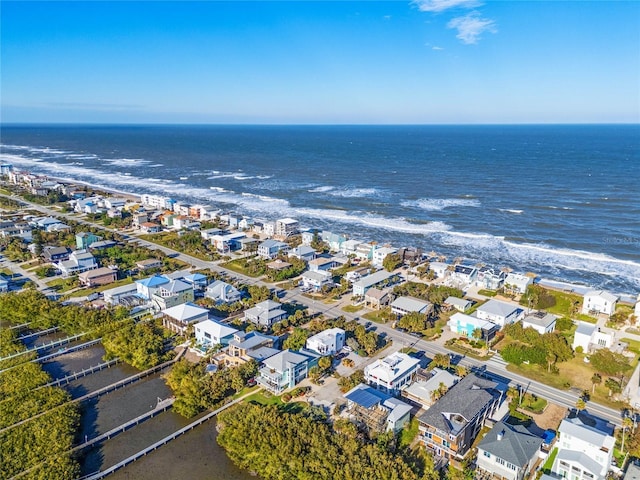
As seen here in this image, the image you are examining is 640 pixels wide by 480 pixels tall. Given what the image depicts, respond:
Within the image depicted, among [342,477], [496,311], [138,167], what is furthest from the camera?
[138,167]

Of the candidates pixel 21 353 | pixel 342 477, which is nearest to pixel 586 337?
pixel 342 477

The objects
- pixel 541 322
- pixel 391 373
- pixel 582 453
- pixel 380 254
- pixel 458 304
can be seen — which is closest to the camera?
pixel 582 453

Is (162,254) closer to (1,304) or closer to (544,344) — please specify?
(1,304)

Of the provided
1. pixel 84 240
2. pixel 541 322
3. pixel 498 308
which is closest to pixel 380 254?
pixel 498 308

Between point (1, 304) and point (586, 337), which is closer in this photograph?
point (586, 337)

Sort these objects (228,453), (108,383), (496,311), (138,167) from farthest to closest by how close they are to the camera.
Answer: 1. (138,167)
2. (496,311)
3. (108,383)
4. (228,453)

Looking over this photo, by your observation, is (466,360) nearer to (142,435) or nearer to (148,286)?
(142,435)

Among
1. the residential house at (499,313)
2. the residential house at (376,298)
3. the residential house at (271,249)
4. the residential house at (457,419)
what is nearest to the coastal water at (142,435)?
the residential house at (457,419)

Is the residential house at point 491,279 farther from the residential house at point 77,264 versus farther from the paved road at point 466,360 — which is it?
the residential house at point 77,264
